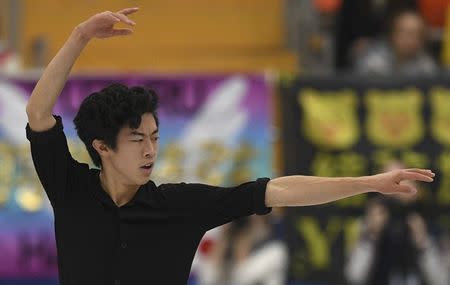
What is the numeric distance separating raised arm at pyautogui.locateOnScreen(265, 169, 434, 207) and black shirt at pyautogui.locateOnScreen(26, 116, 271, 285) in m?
0.06

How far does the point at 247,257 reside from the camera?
8.34 meters

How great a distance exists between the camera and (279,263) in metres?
8.34

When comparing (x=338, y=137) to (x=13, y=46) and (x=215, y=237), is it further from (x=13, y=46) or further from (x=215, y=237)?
(x=13, y=46)

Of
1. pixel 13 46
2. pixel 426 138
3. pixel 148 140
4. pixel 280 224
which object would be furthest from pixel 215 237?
pixel 148 140

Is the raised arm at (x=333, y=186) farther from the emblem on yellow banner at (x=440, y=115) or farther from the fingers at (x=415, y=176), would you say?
the emblem on yellow banner at (x=440, y=115)

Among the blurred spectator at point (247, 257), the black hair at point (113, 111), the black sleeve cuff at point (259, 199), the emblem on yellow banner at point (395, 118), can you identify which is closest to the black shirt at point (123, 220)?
the black sleeve cuff at point (259, 199)

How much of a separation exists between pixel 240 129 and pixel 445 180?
1635 mm

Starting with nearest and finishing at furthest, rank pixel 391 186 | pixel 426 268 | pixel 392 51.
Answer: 1. pixel 391 186
2. pixel 426 268
3. pixel 392 51

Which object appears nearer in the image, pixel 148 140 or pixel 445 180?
pixel 148 140

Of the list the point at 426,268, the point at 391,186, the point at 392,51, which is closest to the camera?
the point at 391,186

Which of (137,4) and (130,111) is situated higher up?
(137,4)

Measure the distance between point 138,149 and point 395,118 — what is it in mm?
4619

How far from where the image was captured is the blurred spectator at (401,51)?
28.4ft

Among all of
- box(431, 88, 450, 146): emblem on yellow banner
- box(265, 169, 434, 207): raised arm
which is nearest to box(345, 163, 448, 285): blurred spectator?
box(431, 88, 450, 146): emblem on yellow banner
